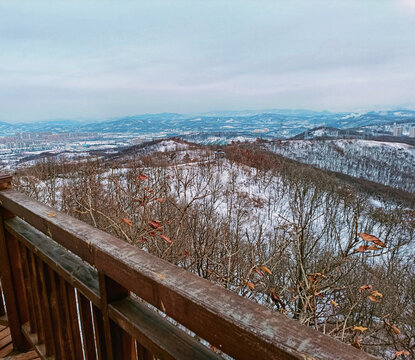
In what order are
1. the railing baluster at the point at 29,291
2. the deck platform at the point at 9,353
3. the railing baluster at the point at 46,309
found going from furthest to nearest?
1. the deck platform at the point at 9,353
2. the railing baluster at the point at 29,291
3. the railing baluster at the point at 46,309

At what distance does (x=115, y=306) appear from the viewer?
1030 mm

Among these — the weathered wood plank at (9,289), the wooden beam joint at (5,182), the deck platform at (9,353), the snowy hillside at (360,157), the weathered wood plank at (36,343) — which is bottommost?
the snowy hillside at (360,157)

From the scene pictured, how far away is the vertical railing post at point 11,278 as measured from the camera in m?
1.92

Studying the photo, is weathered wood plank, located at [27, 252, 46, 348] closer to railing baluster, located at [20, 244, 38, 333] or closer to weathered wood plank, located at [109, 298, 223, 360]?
railing baluster, located at [20, 244, 38, 333]

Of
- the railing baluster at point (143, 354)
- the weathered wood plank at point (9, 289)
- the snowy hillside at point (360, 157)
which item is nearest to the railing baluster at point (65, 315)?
the railing baluster at point (143, 354)

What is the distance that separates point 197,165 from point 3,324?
36.5 metres

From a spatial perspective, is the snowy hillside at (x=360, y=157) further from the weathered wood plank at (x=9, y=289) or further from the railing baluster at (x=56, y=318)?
the railing baluster at (x=56, y=318)

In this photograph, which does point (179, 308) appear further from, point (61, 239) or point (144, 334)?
point (61, 239)

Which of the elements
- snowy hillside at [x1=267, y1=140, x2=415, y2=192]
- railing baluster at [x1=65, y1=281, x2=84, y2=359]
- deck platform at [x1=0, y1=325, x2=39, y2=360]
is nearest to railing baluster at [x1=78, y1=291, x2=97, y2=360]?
railing baluster at [x1=65, y1=281, x2=84, y2=359]

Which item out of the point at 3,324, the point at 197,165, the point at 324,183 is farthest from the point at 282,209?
the point at 3,324

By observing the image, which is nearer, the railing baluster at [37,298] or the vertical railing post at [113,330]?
the vertical railing post at [113,330]

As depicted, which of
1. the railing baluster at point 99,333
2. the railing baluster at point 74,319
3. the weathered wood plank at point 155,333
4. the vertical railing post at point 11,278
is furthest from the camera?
the vertical railing post at point 11,278

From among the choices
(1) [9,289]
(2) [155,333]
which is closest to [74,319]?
(2) [155,333]

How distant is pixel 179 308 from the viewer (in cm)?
77
